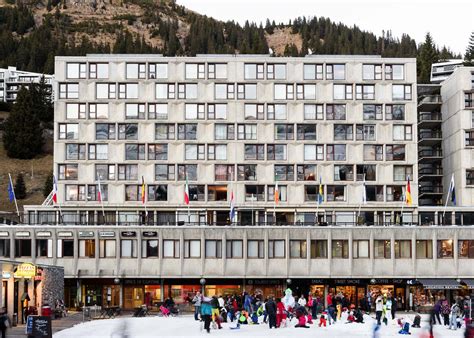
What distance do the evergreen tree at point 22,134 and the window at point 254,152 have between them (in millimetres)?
68645

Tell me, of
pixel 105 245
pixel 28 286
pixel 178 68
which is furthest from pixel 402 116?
pixel 28 286

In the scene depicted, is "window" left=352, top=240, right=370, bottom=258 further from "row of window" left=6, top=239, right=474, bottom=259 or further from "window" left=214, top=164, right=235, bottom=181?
"window" left=214, top=164, right=235, bottom=181

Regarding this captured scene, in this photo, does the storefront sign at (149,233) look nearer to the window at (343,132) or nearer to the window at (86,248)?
the window at (86,248)

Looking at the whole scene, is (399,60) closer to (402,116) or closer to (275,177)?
(402,116)

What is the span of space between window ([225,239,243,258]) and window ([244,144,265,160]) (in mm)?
17331

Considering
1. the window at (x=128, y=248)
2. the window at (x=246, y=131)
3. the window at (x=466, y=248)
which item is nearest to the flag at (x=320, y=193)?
the window at (x=246, y=131)

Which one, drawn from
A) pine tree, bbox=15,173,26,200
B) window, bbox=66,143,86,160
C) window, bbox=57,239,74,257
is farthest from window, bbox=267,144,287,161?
pine tree, bbox=15,173,26,200

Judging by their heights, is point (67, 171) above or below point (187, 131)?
below

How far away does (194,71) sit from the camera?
104625 millimetres

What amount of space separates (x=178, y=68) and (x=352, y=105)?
62.5 ft

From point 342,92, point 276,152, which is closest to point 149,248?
point 276,152

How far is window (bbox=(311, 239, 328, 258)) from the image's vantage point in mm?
89062

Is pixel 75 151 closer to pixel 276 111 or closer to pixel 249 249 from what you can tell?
pixel 276 111

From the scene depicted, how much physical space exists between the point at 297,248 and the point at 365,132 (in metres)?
21.2
